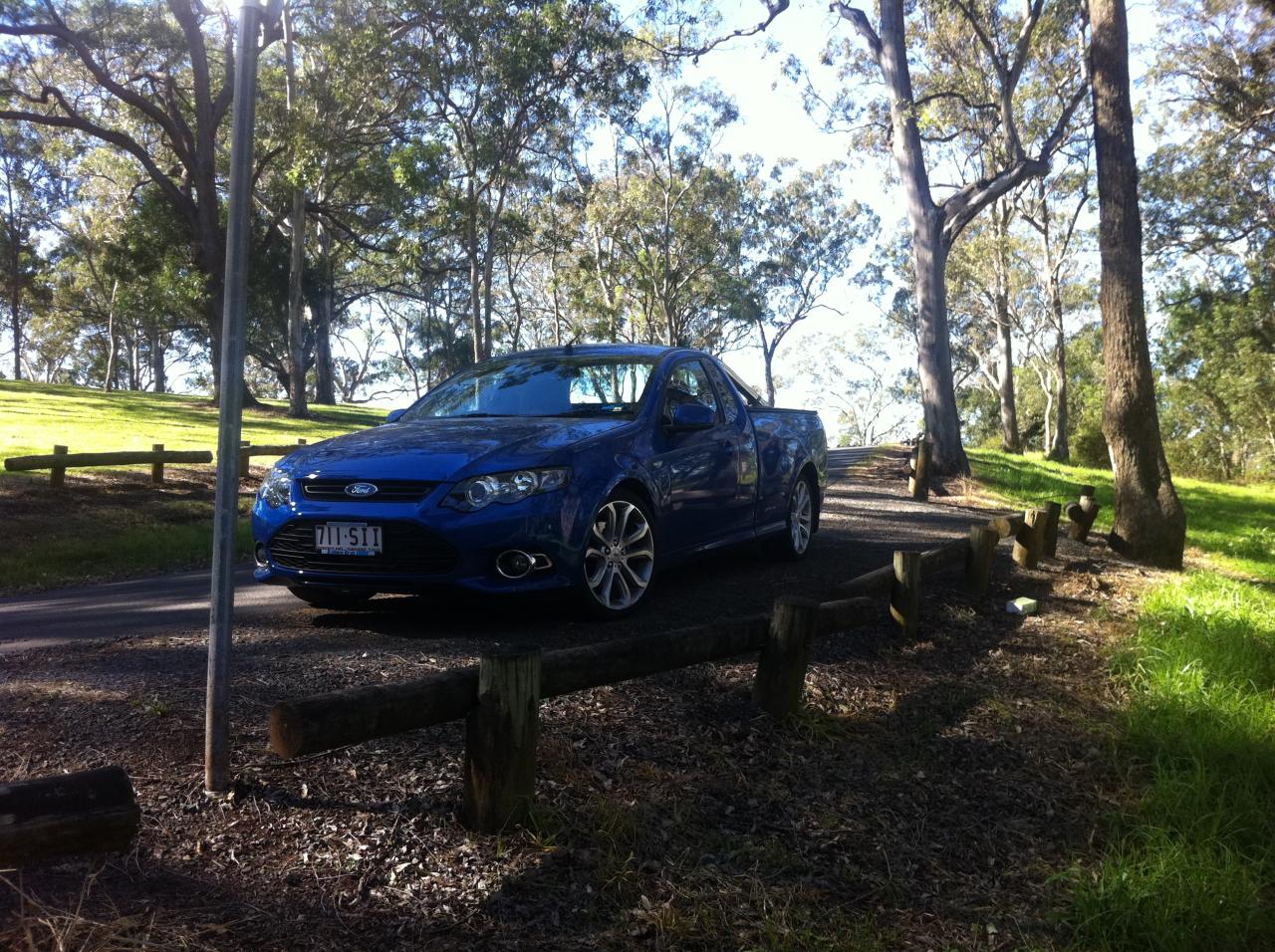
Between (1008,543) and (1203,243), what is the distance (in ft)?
87.6

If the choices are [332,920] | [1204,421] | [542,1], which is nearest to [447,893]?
[332,920]

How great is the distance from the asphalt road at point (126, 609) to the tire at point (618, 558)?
6.25 feet

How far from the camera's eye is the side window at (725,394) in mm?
6930

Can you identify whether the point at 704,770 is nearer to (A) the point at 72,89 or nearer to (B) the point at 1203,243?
(A) the point at 72,89

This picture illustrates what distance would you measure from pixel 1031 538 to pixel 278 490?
5910 mm

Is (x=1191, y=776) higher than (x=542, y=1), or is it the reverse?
(x=542, y=1)

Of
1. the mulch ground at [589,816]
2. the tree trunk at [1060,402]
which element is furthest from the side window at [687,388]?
the tree trunk at [1060,402]

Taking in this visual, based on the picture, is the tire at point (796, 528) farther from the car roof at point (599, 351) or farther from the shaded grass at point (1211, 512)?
the shaded grass at point (1211, 512)

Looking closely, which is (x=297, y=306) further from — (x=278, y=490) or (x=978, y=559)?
(x=978, y=559)

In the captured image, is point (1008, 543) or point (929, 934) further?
point (1008, 543)

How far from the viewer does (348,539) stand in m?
4.85

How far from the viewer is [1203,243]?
3059 centimetres

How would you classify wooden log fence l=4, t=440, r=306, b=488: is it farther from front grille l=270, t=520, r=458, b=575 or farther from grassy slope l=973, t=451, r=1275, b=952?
grassy slope l=973, t=451, r=1275, b=952

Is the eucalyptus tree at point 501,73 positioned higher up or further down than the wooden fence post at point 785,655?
higher up
